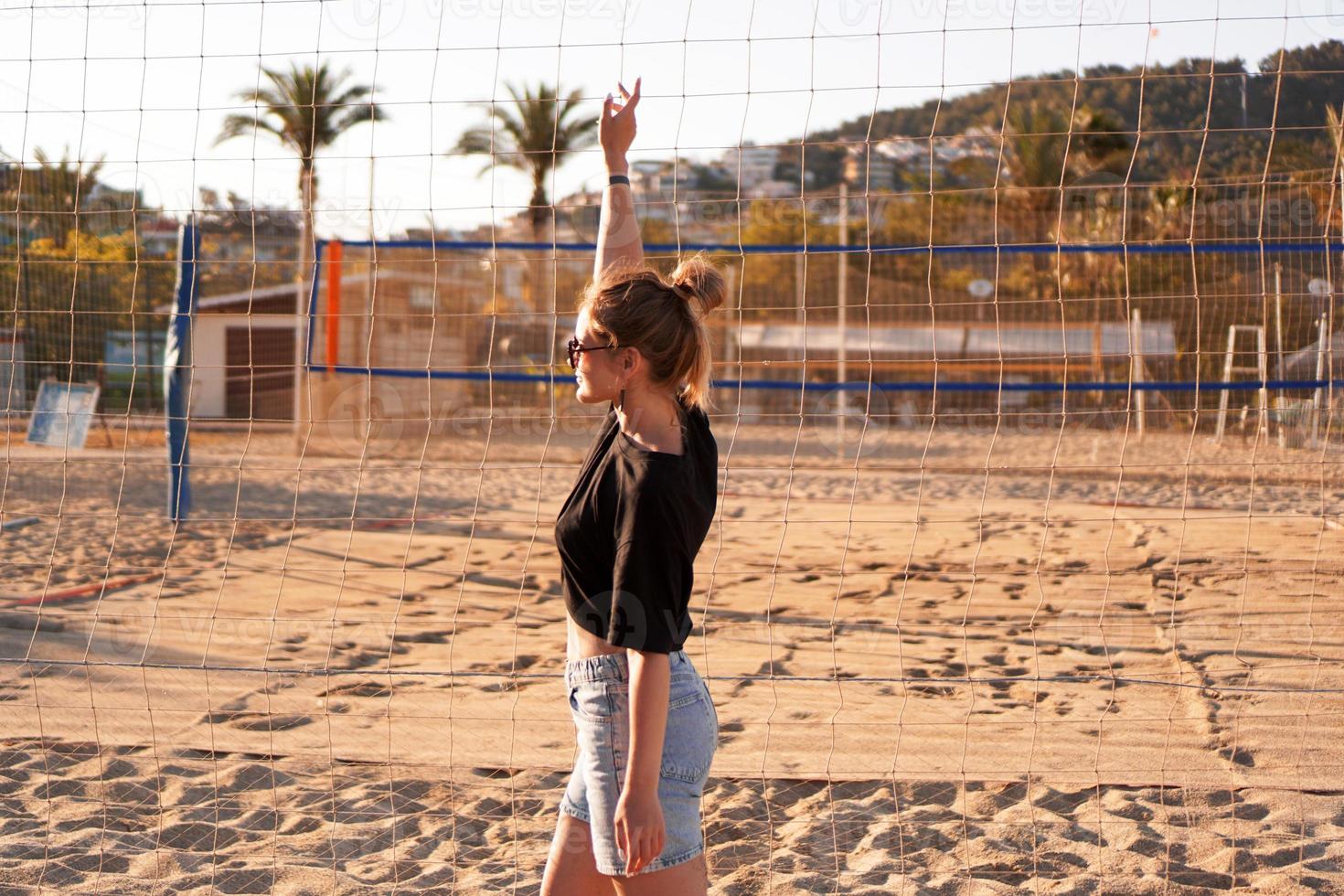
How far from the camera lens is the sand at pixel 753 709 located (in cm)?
284

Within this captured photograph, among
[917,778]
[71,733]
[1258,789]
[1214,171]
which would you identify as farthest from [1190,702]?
[1214,171]

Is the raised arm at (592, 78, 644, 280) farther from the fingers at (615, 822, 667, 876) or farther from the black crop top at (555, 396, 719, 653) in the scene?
the fingers at (615, 822, 667, 876)

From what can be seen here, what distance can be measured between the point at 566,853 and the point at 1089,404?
1377 centimetres

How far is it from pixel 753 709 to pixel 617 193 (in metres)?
2.36

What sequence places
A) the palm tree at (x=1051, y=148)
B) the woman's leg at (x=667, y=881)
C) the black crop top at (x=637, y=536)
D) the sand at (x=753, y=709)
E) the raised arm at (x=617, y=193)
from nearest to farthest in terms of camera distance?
1. the black crop top at (x=637, y=536)
2. the woman's leg at (x=667, y=881)
3. the raised arm at (x=617, y=193)
4. the sand at (x=753, y=709)
5. the palm tree at (x=1051, y=148)

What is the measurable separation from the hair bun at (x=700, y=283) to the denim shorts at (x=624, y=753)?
1.79 ft

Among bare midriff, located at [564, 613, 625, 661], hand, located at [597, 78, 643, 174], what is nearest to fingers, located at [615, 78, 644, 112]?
hand, located at [597, 78, 643, 174]

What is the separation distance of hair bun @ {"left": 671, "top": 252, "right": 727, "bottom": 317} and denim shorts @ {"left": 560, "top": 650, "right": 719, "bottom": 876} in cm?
55

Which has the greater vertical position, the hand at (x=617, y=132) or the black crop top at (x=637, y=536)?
the hand at (x=617, y=132)

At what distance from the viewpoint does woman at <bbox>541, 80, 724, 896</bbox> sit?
152 centimetres

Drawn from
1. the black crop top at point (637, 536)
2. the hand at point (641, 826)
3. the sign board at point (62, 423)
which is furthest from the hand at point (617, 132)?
the sign board at point (62, 423)

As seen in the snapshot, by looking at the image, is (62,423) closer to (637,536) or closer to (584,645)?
(584,645)

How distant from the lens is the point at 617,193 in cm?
204

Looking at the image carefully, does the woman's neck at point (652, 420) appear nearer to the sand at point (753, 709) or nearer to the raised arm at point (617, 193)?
the raised arm at point (617, 193)
